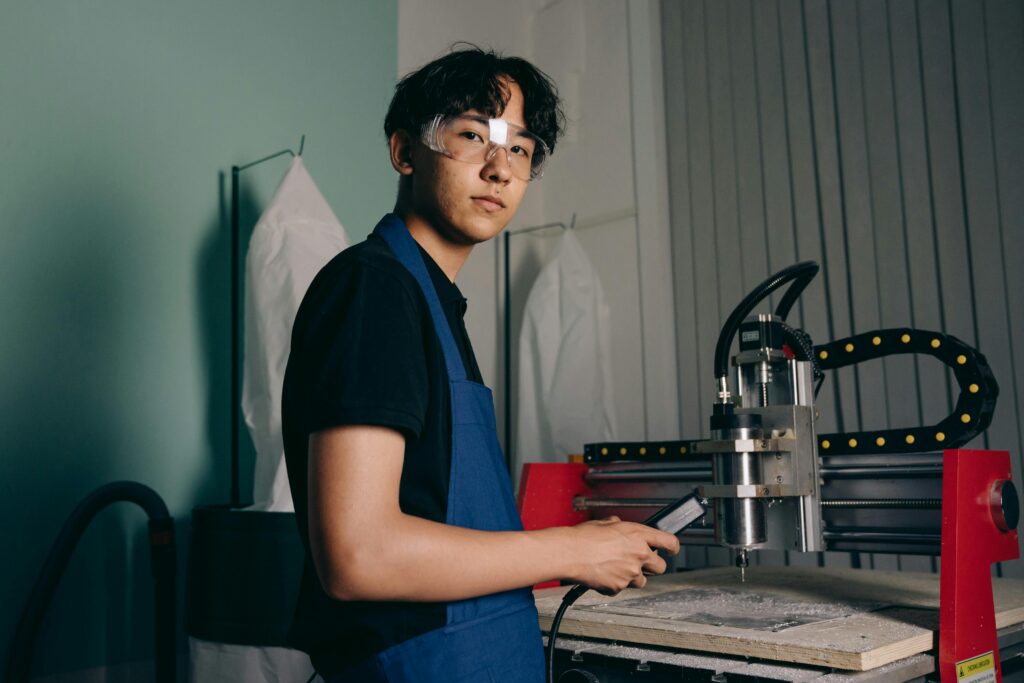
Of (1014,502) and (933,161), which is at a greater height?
(933,161)

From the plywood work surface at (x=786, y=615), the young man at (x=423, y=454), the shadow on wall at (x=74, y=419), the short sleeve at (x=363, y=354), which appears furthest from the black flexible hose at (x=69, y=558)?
the short sleeve at (x=363, y=354)

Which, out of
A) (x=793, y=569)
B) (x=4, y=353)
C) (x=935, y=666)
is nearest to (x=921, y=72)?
(x=793, y=569)

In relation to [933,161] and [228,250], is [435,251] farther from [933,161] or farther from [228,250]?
[933,161]

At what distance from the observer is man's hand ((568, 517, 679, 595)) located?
963 millimetres

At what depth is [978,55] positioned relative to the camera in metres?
2.25

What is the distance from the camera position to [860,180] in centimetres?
244

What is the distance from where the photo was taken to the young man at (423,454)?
81 cm

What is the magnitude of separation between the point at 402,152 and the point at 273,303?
3.05ft

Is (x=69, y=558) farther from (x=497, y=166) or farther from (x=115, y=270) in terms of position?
(x=497, y=166)

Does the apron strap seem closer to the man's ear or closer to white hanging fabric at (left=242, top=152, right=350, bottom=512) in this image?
the man's ear

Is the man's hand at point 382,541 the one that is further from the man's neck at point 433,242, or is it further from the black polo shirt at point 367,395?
the man's neck at point 433,242

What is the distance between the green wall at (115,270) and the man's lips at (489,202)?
48.4 inches

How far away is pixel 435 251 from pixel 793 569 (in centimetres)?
115

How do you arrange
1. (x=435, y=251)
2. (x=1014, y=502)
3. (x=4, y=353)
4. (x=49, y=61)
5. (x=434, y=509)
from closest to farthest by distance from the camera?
1. (x=434, y=509)
2. (x=435, y=251)
3. (x=1014, y=502)
4. (x=4, y=353)
5. (x=49, y=61)
